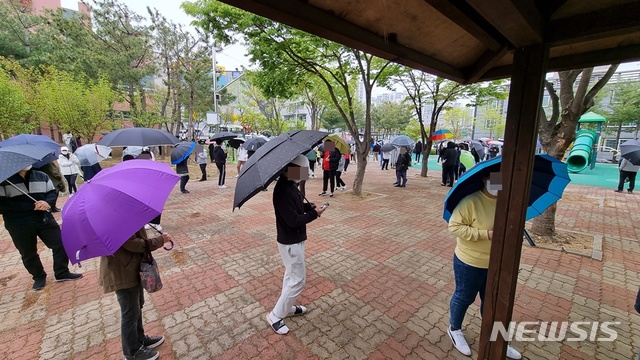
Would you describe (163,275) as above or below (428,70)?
below

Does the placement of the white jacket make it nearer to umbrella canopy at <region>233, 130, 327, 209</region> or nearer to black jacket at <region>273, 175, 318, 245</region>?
umbrella canopy at <region>233, 130, 327, 209</region>

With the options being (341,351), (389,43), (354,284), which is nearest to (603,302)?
(354,284)

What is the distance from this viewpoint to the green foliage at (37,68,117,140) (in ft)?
46.4

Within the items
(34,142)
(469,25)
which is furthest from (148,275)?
(34,142)

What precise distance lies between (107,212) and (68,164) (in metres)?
8.87

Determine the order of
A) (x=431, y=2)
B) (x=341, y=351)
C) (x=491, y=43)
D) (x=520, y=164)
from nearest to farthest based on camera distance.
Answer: (x=431, y=2) → (x=520, y=164) → (x=491, y=43) → (x=341, y=351)

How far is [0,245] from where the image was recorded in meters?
5.52

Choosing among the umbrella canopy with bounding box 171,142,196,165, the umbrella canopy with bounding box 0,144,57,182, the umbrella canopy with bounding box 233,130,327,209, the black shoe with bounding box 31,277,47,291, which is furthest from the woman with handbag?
the umbrella canopy with bounding box 171,142,196,165

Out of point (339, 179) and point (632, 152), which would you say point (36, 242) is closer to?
point (339, 179)

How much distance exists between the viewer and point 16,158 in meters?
3.21

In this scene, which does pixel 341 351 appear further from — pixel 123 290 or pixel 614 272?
pixel 614 272

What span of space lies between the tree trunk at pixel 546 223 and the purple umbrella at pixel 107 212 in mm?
6846

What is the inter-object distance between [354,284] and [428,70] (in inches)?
118

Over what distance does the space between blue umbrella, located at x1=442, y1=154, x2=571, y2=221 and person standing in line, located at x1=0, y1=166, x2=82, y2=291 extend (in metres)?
5.03
